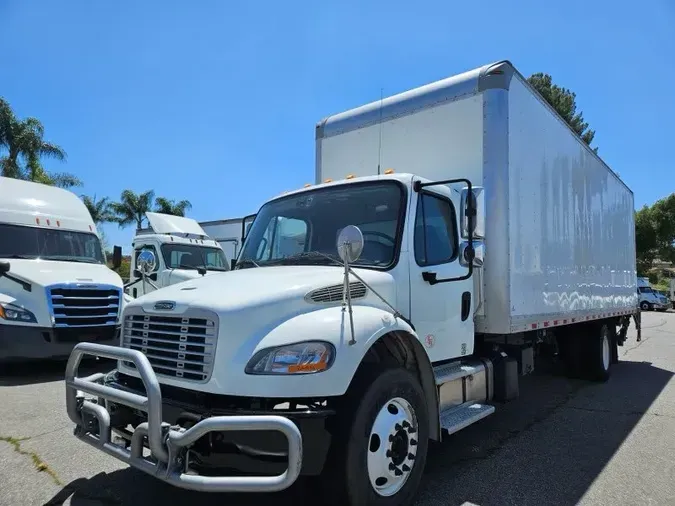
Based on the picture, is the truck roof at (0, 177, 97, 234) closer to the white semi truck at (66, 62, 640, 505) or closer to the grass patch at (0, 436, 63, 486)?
the grass patch at (0, 436, 63, 486)

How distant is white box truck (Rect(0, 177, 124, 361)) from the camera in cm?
766

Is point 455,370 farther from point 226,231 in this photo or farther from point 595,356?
point 226,231

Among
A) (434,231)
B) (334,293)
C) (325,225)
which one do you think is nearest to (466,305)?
(434,231)

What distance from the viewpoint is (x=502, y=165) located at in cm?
496

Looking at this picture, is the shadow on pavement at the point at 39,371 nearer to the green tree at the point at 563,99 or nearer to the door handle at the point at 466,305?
the door handle at the point at 466,305

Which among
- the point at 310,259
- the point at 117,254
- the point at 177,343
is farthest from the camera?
the point at 117,254

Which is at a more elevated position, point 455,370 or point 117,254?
point 117,254

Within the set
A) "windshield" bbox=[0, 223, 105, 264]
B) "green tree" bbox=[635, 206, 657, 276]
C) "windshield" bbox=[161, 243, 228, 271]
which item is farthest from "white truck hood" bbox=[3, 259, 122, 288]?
"green tree" bbox=[635, 206, 657, 276]

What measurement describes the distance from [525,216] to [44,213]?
27.1 ft

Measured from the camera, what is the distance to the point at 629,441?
209 inches

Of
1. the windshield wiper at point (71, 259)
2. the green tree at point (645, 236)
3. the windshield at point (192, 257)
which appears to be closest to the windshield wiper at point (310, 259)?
the windshield wiper at point (71, 259)

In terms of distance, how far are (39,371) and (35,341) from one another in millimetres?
1226

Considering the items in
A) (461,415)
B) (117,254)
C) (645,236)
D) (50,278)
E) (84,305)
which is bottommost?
(461,415)

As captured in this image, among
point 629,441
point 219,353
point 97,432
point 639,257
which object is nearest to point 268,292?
point 219,353
